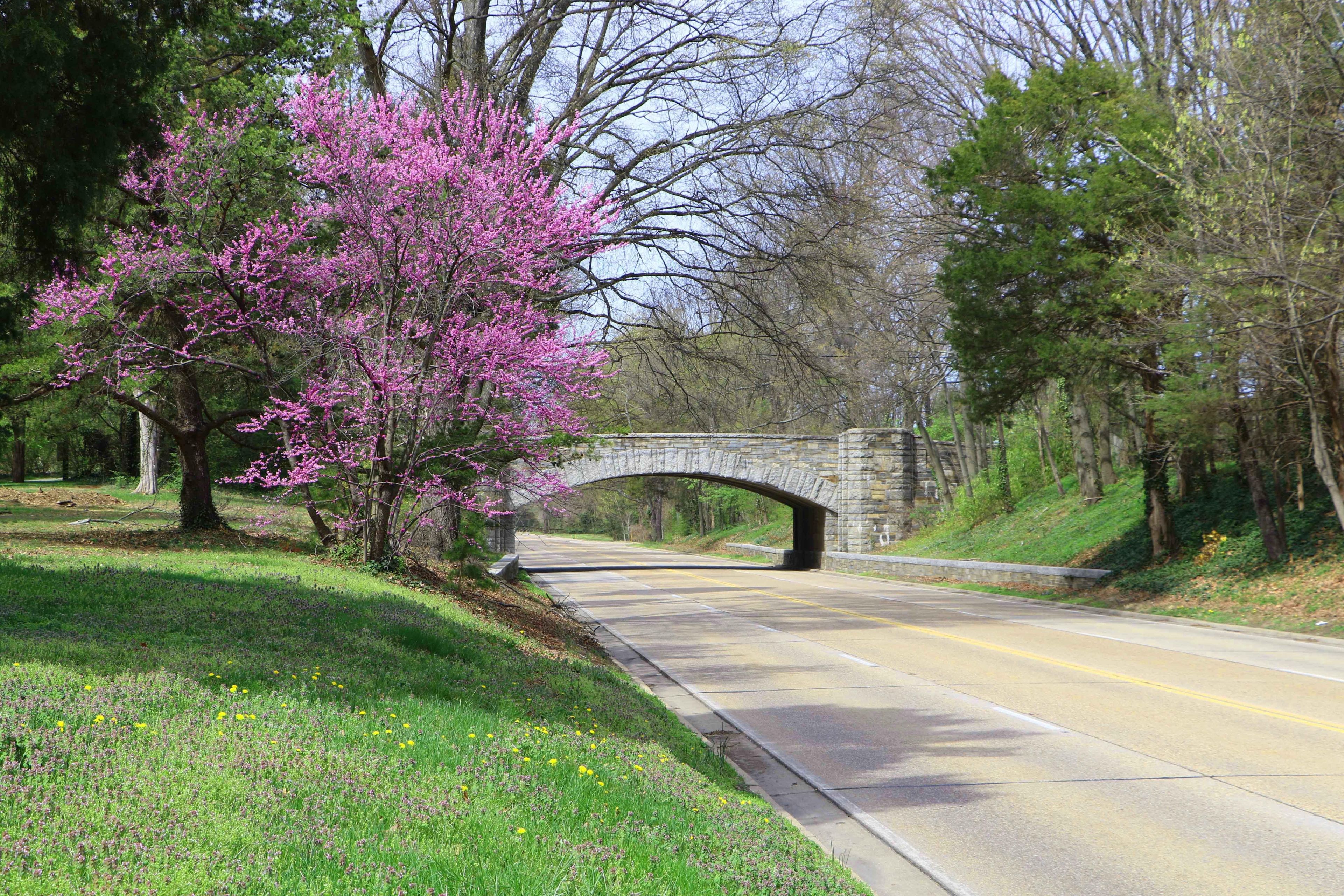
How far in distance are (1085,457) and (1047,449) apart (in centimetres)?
523

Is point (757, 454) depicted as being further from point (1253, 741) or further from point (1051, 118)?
point (1253, 741)

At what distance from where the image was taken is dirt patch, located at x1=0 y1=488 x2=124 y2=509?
2825 cm

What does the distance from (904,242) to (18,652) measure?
86.0ft

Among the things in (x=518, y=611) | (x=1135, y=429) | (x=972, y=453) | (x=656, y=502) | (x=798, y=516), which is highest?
(x=1135, y=429)

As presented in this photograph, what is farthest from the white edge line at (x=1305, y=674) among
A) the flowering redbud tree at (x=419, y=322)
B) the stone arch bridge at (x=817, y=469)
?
the stone arch bridge at (x=817, y=469)

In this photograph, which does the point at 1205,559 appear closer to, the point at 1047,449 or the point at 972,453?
the point at 1047,449

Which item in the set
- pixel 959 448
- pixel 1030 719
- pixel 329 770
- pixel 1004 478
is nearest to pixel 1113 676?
pixel 1030 719

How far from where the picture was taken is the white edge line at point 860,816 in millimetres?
5324

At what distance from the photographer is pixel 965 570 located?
90.3 feet

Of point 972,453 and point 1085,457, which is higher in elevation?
point 972,453

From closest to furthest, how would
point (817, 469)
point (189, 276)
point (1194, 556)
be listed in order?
1. point (189, 276)
2. point (1194, 556)
3. point (817, 469)

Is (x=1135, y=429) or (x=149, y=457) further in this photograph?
(x=149, y=457)

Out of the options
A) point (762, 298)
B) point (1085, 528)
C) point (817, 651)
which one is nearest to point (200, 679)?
point (817, 651)

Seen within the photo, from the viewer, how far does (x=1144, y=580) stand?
826 inches
